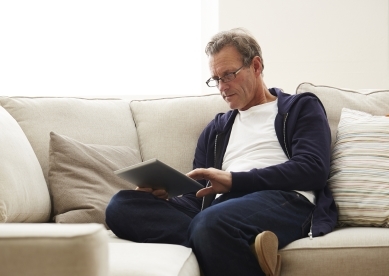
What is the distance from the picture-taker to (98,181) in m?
Result: 2.38

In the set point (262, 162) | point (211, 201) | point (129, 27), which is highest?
point (129, 27)

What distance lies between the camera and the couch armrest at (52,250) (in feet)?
3.99

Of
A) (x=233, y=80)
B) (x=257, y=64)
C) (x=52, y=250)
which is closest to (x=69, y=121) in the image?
(x=233, y=80)

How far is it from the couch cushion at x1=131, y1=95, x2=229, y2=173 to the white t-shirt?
0.65ft

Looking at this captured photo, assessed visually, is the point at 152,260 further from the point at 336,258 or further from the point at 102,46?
the point at 102,46

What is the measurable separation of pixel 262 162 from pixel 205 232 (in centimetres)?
53

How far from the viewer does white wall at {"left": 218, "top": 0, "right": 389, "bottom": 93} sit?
3643 mm

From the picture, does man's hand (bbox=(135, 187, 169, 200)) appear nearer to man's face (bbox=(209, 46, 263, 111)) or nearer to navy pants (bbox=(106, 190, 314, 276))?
navy pants (bbox=(106, 190, 314, 276))

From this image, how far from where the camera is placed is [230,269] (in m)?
1.84

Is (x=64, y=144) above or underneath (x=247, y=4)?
underneath

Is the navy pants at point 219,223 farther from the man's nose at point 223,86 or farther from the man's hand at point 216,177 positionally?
the man's nose at point 223,86

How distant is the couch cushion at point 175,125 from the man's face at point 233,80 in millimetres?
227

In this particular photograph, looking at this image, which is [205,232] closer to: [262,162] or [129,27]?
[262,162]

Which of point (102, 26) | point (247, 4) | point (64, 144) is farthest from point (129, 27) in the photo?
point (64, 144)
